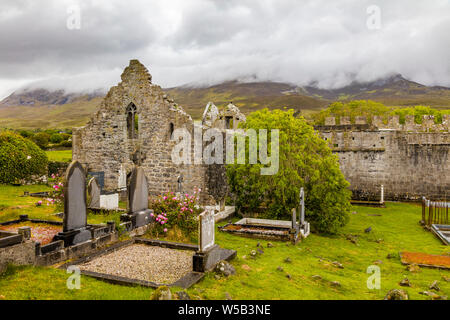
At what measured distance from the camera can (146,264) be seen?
888 cm

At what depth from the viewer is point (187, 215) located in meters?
12.1

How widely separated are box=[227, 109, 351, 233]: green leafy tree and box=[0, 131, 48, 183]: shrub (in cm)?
1529

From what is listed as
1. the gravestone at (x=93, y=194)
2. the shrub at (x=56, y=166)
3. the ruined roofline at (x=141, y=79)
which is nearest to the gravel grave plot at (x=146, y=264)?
the gravestone at (x=93, y=194)

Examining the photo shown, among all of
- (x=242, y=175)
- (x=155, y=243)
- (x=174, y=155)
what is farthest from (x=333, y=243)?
(x=174, y=155)

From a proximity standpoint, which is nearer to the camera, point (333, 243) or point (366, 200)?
point (333, 243)

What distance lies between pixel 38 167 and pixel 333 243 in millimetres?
20844

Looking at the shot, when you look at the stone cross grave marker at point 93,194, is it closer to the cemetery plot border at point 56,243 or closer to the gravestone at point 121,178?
the cemetery plot border at point 56,243

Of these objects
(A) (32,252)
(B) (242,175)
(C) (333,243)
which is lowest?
(C) (333,243)

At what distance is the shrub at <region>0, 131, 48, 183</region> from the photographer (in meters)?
22.1

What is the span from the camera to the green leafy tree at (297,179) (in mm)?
15790

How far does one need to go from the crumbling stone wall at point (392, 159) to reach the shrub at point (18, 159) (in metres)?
21.5

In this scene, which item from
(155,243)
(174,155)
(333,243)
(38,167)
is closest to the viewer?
(155,243)

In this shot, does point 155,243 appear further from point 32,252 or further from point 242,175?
point 242,175
